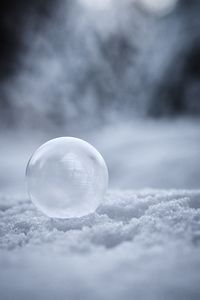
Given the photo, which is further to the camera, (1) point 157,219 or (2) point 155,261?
(1) point 157,219

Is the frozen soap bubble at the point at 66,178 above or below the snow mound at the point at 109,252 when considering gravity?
above

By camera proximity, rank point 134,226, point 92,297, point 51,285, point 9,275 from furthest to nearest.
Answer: point 134,226
point 9,275
point 51,285
point 92,297

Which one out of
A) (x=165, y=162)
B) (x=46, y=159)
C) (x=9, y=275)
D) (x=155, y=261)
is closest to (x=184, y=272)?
(x=155, y=261)

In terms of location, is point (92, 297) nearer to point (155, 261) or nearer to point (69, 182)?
point (155, 261)

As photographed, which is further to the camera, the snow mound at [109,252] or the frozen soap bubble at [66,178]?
the frozen soap bubble at [66,178]

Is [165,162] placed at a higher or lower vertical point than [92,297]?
A: higher
